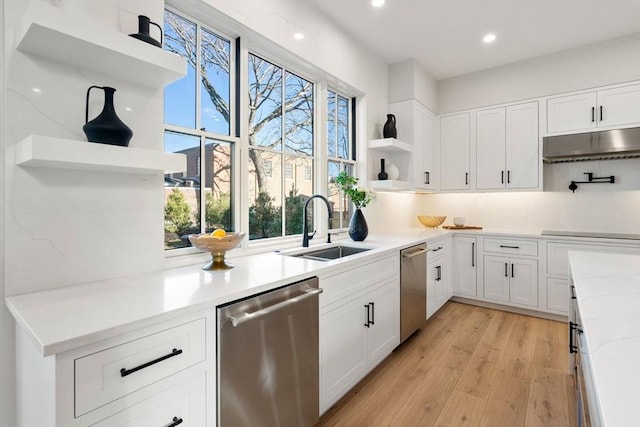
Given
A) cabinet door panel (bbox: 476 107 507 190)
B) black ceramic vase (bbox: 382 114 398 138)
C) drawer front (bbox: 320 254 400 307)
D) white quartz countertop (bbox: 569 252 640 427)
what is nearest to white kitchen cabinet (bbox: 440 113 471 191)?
cabinet door panel (bbox: 476 107 507 190)

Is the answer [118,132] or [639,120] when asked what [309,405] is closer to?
[118,132]

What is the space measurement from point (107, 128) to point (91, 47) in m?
0.32

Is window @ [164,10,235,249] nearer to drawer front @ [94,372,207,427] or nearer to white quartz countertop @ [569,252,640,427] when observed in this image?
drawer front @ [94,372,207,427]

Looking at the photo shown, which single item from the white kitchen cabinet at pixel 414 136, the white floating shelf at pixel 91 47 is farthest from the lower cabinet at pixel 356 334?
the white kitchen cabinet at pixel 414 136

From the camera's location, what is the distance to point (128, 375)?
3.23 feet

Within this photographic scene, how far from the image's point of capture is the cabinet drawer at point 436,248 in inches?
128

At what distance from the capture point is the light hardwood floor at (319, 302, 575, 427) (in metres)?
1.90

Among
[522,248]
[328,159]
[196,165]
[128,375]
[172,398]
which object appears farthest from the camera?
[522,248]

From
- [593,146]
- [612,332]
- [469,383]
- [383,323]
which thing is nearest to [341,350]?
[383,323]

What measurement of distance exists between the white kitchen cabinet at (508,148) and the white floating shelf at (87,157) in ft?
12.5

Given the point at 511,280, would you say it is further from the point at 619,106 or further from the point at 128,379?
the point at 128,379

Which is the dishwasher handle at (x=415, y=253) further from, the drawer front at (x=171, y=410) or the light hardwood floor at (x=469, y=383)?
the drawer front at (x=171, y=410)

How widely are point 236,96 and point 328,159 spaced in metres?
1.14

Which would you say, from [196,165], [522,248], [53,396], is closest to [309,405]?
[53,396]
